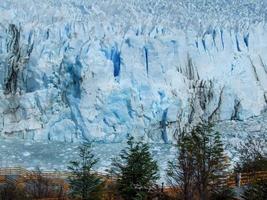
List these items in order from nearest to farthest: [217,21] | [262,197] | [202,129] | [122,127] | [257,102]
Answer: [262,197], [202,129], [122,127], [257,102], [217,21]

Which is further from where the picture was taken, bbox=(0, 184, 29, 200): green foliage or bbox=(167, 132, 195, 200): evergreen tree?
bbox=(0, 184, 29, 200): green foliage

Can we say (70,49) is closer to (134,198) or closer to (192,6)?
(192,6)

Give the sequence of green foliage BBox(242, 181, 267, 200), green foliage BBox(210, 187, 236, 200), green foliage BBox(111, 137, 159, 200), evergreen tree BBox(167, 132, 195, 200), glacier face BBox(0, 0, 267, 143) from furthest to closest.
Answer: glacier face BBox(0, 0, 267, 143) → green foliage BBox(210, 187, 236, 200) → green foliage BBox(111, 137, 159, 200) → evergreen tree BBox(167, 132, 195, 200) → green foliage BBox(242, 181, 267, 200)

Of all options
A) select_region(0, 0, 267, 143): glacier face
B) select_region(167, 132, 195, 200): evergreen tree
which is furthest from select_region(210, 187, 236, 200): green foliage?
select_region(0, 0, 267, 143): glacier face

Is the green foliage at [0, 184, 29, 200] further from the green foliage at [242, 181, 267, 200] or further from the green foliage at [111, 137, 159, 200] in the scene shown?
the green foliage at [242, 181, 267, 200]

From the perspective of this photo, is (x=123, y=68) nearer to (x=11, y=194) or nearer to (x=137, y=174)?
(x=11, y=194)

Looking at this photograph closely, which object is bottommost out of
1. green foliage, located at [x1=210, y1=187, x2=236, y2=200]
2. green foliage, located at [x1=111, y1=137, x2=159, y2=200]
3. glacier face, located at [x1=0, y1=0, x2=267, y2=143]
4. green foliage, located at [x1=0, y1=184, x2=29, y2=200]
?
green foliage, located at [x1=0, y1=184, x2=29, y2=200]

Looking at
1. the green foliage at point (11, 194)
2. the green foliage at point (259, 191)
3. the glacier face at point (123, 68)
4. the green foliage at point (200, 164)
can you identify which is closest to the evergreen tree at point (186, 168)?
the green foliage at point (200, 164)

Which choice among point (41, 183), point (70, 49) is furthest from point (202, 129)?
point (70, 49)
